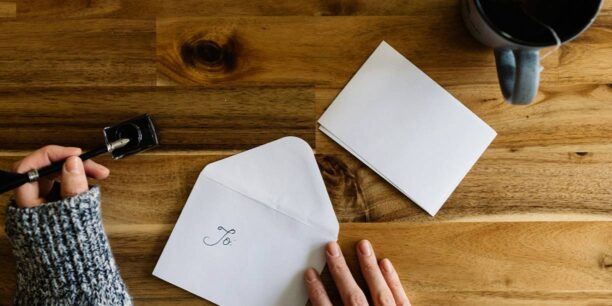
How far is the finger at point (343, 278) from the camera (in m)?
0.73

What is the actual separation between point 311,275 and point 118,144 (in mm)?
310

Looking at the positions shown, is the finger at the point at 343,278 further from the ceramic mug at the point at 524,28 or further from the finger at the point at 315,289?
the ceramic mug at the point at 524,28

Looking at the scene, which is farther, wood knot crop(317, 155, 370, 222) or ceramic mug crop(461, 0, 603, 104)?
wood knot crop(317, 155, 370, 222)

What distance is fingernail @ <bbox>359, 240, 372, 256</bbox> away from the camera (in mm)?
737

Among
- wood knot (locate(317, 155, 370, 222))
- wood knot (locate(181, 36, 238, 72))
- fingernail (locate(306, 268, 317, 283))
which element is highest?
wood knot (locate(181, 36, 238, 72))

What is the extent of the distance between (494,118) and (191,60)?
0.43 meters

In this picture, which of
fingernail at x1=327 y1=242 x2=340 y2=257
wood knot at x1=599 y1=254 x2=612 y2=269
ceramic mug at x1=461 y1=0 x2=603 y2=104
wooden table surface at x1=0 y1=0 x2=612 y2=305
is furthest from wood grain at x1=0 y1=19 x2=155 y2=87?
wood knot at x1=599 y1=254 x2=612 y2=269

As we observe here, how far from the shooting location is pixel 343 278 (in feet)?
2.40

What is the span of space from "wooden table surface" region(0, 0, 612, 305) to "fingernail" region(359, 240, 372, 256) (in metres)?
0.02

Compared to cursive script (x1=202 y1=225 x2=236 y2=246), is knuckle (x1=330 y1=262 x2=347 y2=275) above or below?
below

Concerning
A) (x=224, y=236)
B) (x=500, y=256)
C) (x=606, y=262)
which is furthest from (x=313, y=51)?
(x=606, y=262)

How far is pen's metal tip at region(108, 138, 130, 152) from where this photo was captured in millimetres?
708

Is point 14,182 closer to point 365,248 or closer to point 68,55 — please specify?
point 68,55

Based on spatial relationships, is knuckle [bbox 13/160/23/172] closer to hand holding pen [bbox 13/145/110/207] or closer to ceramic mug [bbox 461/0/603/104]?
hand holding pen [bbox 13/145/110/207]
